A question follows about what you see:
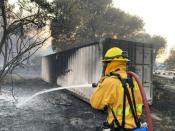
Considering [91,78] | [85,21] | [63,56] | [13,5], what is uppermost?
[85,21]

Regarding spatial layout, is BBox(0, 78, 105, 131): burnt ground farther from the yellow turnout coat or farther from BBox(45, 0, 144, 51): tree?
BBox(45, 0, 144, 51): tree

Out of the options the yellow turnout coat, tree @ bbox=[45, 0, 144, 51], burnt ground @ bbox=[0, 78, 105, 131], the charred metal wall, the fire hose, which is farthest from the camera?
tree @ bbox=[45, 0, 144, 51]

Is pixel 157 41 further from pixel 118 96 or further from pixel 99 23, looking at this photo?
pixel 118 96

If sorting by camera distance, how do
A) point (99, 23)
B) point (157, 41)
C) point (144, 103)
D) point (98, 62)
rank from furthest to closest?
point (157, 41) → point (99, 23) → point (98, 62) → point (144, 103)

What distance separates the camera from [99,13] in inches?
1531

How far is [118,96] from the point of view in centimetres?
382

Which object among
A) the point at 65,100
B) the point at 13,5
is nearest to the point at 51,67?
the point at 65,100

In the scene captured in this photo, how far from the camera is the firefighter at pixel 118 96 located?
149 inches

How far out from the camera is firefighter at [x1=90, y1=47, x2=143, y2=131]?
3.80 m

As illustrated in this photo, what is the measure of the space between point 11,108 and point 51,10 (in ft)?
17.4

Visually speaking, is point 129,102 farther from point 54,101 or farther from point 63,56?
point 63,56

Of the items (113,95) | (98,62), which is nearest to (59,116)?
(98,62)

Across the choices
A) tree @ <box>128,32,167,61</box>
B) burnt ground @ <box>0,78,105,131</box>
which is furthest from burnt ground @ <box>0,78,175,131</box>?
tree @ <box>128,32,167,61</box>

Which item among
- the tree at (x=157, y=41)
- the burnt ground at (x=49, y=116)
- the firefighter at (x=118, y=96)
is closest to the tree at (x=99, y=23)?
the tree at (x=157, y=41)
